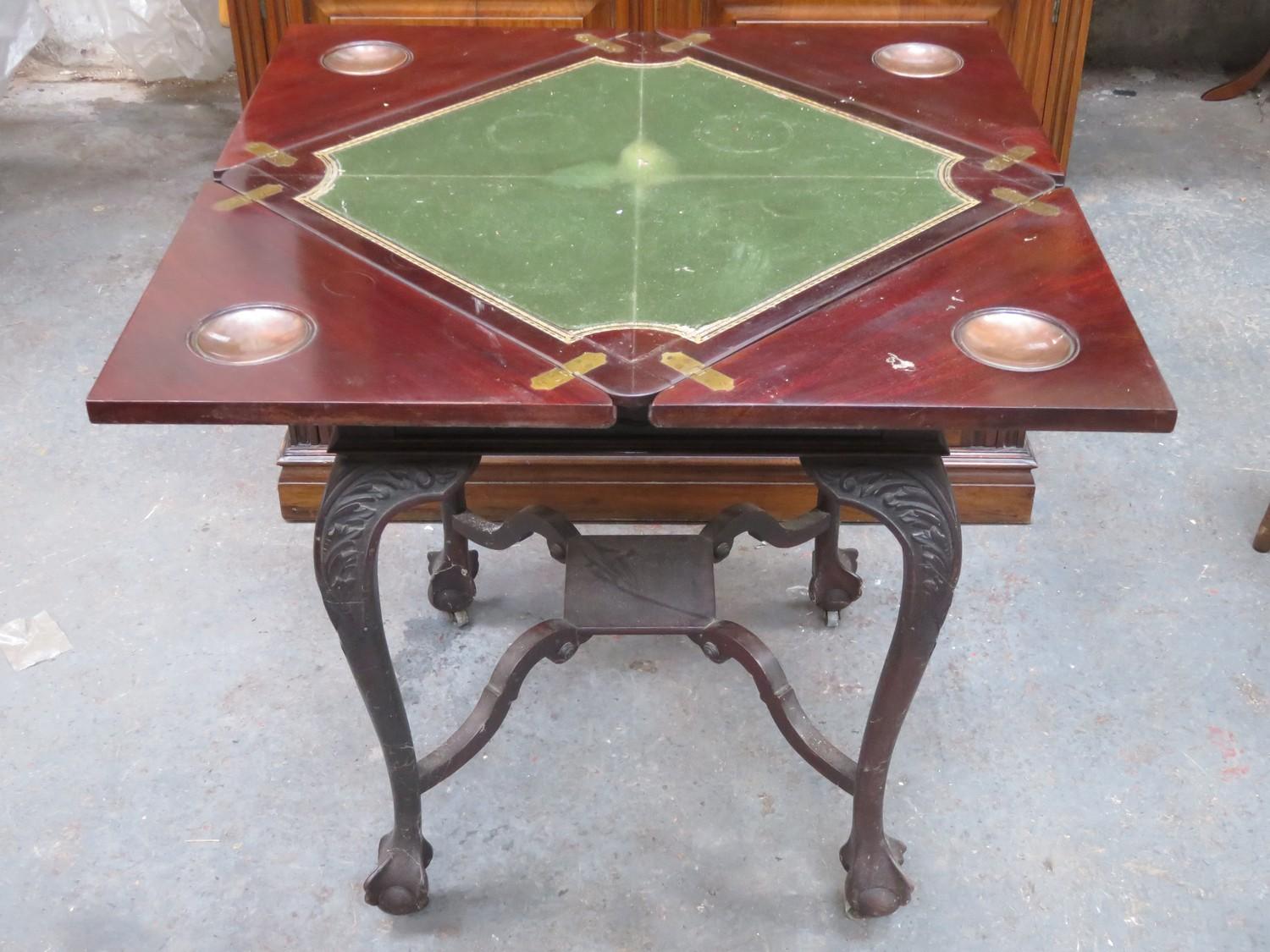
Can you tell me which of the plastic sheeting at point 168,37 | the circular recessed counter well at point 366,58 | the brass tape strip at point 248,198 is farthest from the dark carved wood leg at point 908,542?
the plastic sheeting at point 168,37

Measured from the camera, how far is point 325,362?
1429 mm

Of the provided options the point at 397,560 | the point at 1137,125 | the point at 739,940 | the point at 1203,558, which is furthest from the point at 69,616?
the point at 1137,125

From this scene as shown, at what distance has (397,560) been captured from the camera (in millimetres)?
2498

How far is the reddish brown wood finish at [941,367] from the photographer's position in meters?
1.35

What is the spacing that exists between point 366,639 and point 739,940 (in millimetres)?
686

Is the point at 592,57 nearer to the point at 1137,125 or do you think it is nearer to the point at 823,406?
the point at 823,406

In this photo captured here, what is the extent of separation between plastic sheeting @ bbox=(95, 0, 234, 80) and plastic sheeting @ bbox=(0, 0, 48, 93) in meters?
0.20

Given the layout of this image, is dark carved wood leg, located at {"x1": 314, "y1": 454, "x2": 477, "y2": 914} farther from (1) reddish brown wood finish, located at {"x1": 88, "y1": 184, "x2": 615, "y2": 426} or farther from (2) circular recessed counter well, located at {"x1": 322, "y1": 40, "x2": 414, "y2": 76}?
(2) circular recessed counter well, located at {"x1": 322, "y1": 40, "x2": 414, "y2": 76}

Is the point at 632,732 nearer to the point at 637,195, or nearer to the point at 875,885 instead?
the point at 875,885

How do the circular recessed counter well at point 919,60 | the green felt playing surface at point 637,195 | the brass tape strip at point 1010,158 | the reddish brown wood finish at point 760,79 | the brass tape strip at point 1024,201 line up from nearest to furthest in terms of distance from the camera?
the reddish brown wood finish at point 760,79 → the green felt playing surface at point 637,195 → the brass tape strip at point 1024,201 → the brass tape strip at point 1010,158 → the circular recessed counter well at point 919,60

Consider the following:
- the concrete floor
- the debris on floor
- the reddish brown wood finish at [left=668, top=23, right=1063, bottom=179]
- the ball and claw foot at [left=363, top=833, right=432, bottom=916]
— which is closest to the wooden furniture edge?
the concrete floor

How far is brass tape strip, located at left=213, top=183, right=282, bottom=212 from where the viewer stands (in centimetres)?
172

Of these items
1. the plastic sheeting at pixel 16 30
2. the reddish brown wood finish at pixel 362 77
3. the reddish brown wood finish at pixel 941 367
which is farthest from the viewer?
the plastic sheeting at pixel 16 30

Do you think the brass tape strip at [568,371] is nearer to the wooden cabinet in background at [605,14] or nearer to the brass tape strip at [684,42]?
the brass tape strip at [684,42]
